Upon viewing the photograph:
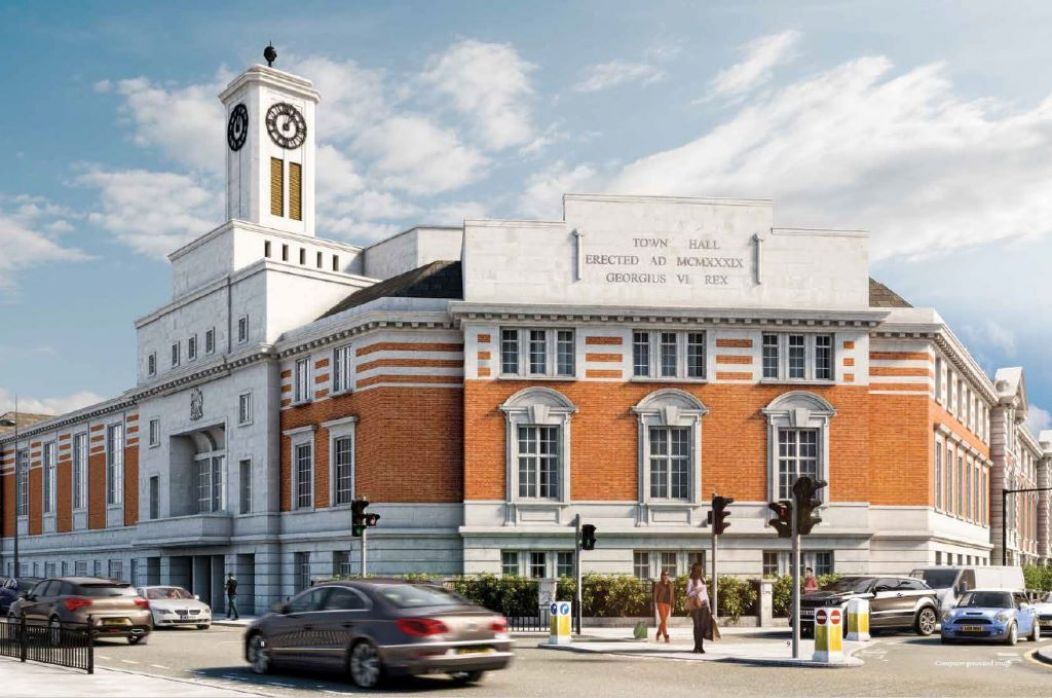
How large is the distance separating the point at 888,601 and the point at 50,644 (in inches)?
820

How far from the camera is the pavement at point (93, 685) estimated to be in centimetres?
1869

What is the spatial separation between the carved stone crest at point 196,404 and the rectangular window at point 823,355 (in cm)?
2495

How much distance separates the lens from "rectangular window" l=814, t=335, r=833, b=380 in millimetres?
46062

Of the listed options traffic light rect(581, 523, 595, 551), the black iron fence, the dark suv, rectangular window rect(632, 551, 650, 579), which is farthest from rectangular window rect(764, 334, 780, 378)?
the black iron fence

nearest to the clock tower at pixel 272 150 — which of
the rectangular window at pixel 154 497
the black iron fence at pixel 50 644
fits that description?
the rectangular window at pixel 154 497

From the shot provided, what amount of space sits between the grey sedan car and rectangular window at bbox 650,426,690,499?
2408 cm

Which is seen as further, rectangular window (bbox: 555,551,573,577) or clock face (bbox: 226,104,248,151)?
clock face (bbox: 226,104,248,151)

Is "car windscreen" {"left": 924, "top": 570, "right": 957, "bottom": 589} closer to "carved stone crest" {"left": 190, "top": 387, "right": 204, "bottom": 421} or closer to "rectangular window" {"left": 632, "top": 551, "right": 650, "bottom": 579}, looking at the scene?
"rectangular window" {"left": 632, "top": 551, "right": 650, "bottom": 579}

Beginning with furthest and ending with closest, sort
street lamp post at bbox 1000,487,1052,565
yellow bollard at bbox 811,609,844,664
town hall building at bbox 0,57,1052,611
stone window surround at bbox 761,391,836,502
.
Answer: street lamp post at bbox 1000,487,1052,565
stone window surround at bbox 761,391,836,502
town hall building at bbox 0,57,1052,611
yellow bollard at bbox 811,609,844,664

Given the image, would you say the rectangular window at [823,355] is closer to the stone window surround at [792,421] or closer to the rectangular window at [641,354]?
the stone window surround at [792,421]

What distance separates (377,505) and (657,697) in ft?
88.9

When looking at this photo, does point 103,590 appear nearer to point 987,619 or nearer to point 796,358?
point 987,619

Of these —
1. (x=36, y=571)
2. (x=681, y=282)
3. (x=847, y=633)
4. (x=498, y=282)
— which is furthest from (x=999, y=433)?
(x=36, y=571)

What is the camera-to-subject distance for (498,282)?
45344 mm
